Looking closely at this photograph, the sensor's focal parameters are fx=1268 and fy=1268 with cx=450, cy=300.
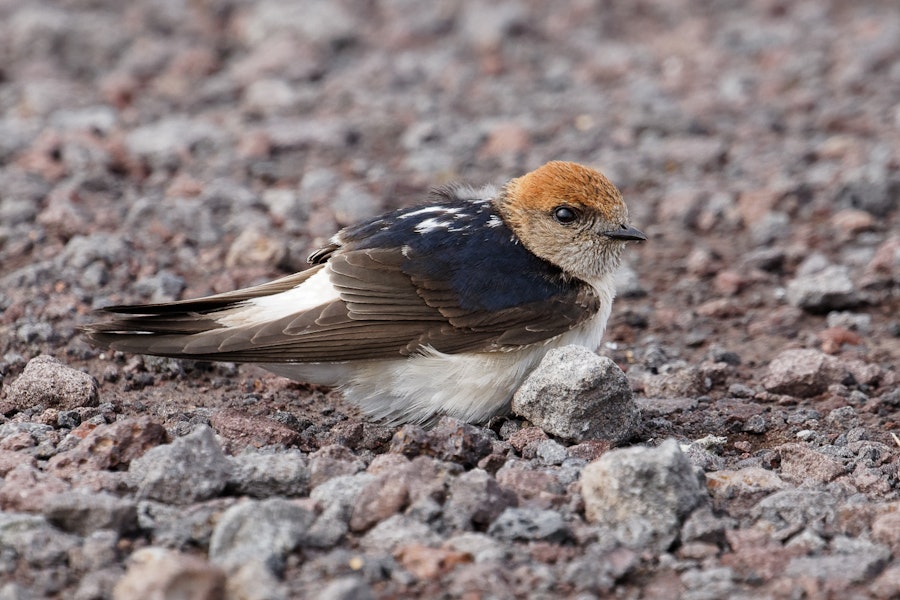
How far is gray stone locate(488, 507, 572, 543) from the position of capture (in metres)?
3.81

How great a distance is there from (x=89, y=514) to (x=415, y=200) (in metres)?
4.13

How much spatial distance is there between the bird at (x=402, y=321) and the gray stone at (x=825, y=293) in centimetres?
165

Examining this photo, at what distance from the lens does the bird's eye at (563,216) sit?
5648 mm

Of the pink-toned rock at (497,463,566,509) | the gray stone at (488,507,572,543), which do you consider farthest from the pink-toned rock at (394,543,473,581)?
the pink-toned rock at (497,463,566,509)

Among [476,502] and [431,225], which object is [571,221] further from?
[476,502]

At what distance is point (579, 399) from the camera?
188 inches

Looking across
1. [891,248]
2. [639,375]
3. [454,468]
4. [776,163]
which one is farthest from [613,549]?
[776,163]

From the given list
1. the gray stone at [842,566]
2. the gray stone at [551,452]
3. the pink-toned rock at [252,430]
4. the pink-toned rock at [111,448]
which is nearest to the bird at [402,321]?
the pink-toned rock at [252,430]

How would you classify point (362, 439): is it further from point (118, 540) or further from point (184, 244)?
point (184, 244)

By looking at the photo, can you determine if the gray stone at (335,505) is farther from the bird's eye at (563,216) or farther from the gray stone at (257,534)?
the bird's eye at (563,216)

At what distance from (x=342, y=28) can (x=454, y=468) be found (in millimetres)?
7208

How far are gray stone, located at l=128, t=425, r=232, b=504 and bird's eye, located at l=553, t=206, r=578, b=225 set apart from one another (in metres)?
2.14

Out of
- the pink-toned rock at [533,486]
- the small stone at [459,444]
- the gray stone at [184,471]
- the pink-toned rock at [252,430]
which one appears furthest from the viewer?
the pink-toned rock at [252,430]

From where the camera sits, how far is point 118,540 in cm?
374
